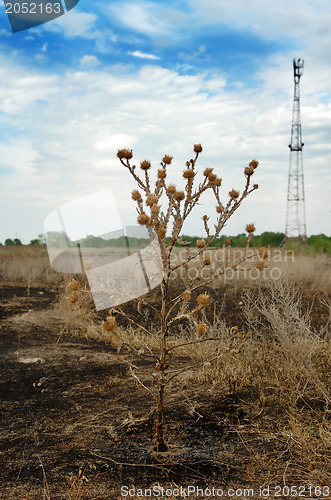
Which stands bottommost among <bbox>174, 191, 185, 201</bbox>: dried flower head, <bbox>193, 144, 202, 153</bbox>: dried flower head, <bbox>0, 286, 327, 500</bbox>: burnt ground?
<bbox>0, 286, 327, 500</bbox>: burnt ground

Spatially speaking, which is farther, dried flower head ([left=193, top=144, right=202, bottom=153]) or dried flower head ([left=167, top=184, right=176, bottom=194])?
dried flower head ([left=193, top=144, right=202, bottom=153])

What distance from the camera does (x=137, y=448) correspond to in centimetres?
320

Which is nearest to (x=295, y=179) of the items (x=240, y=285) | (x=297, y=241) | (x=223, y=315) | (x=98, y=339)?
(x=297, y=241)

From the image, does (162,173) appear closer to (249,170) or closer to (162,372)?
(249,170)

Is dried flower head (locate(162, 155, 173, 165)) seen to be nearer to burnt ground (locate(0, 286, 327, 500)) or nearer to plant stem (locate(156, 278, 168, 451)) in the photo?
plant stem (locate(156, 278, 168, 451))

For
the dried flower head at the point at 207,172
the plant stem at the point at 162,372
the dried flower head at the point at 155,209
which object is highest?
the dried flower head at the point at 207,172

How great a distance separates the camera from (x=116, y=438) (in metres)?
3.33

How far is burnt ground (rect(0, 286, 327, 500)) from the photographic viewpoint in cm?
280

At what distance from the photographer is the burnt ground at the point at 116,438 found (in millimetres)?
2801

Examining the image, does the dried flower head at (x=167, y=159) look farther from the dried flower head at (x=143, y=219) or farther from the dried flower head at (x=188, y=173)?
the dried flower head at (x=143, y=219)

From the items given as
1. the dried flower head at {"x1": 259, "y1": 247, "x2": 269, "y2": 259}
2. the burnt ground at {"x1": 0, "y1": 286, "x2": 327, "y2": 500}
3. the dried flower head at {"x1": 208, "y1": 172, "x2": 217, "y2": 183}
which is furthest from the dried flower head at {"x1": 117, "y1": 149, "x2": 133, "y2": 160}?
the burnt ground at {"x1": 0, "y1": 286, "x2": 327, "y2": 500}

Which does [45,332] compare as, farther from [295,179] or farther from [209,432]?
[295,179]

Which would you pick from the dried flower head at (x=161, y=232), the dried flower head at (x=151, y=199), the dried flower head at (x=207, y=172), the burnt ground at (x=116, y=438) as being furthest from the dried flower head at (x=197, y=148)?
the burnt ground at (x=116, y=438)

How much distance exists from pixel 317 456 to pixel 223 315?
5.26 meters
